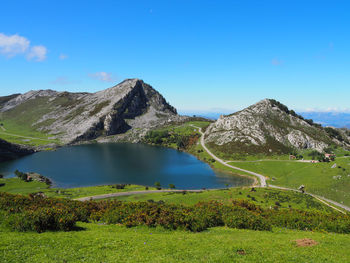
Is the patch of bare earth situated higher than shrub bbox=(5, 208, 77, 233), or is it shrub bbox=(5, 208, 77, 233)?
shrub bbox=(5, 208, 77, 233)

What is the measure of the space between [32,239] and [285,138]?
17980 cm

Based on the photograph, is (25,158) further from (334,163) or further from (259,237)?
(334,163)

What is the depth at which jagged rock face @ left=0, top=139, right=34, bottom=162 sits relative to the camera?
151 meters

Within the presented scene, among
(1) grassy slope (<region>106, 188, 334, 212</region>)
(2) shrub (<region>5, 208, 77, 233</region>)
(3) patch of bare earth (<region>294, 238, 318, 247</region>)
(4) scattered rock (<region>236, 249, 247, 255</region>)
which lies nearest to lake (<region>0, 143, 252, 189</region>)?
(1) grassy slope (<region>106, 188, 334, 212</region>)

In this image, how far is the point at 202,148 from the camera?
597 feet

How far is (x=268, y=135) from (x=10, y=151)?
202 meters

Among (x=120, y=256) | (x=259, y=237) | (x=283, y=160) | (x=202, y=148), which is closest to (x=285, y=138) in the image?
(x=283, y=160)

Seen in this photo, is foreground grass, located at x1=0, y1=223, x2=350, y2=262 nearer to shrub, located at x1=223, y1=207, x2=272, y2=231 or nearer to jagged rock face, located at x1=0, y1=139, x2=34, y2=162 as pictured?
shrub, located at x1=223, y1=207, x2=272, y2=231

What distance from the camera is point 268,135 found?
17112 cm

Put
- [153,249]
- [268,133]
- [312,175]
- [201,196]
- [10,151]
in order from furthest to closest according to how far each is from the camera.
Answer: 1. [268,133]
2. [10,151]
3. [312,175]
4. [201,196]
5. [153,249]

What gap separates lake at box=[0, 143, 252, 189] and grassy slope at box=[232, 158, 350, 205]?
58.3ft

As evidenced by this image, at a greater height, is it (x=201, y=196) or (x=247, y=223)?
(x=247, y=223)

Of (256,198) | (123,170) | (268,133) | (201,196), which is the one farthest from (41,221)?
(268,133)

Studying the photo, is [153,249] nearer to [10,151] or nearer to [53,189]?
[53,189]
